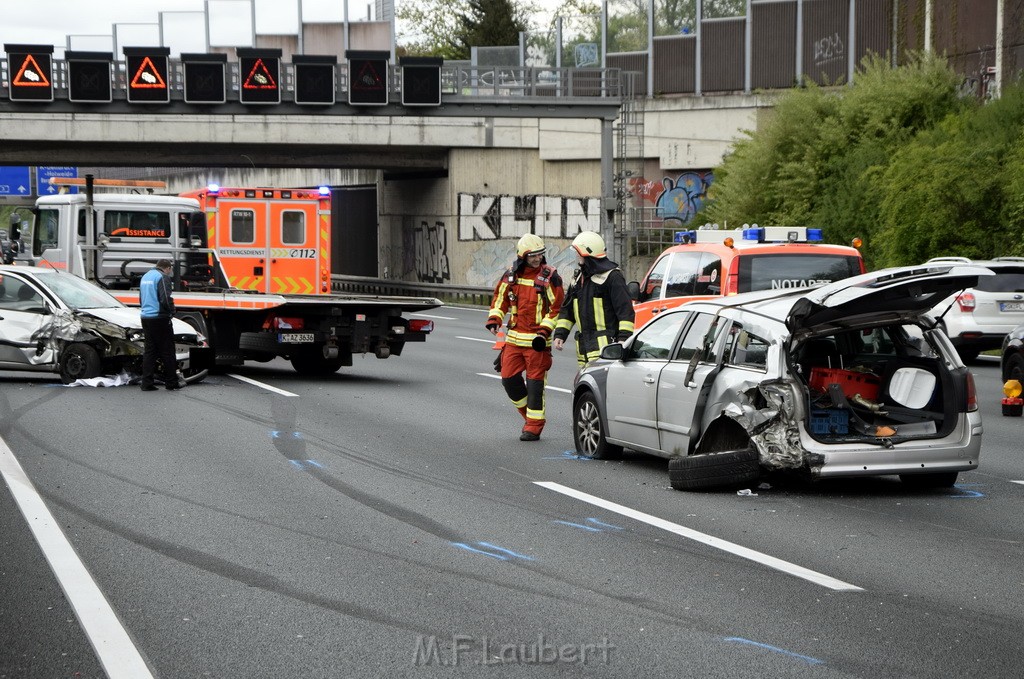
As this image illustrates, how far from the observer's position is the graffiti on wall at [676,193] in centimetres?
4741

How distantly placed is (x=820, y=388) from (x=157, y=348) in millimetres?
10023

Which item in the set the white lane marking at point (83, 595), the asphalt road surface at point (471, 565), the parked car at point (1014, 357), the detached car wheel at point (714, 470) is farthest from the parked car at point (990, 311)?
the white lane marking at point (83, 595)

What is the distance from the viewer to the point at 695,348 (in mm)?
10539

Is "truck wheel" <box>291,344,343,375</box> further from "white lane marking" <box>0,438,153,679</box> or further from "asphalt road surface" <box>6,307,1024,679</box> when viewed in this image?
"white lane marking" <box>0,438,153,679</box>

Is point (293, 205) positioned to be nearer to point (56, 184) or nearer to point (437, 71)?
point (56, 184)

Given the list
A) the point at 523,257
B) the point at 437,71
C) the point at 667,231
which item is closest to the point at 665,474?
the point at 523,257

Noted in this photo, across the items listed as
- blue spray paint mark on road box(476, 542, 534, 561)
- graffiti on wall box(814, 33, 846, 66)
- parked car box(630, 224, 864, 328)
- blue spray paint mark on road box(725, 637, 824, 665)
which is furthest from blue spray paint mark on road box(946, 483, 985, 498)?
graffiti on wall box(814, 33, 846, 66)

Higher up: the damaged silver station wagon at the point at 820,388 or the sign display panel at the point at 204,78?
the sign display panel at the point at 204,78

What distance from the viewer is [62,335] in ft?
60.5

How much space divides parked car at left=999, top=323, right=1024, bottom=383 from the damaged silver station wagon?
5.72m

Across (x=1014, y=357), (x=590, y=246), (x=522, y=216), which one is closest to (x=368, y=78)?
(x=522, y=216)

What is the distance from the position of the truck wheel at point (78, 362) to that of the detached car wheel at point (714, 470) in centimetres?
1050

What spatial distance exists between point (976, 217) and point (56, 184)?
17623 mm

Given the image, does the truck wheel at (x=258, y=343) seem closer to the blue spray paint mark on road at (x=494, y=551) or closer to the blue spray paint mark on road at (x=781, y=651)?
the blue spray paint mark on road at (x=494, y=551)
